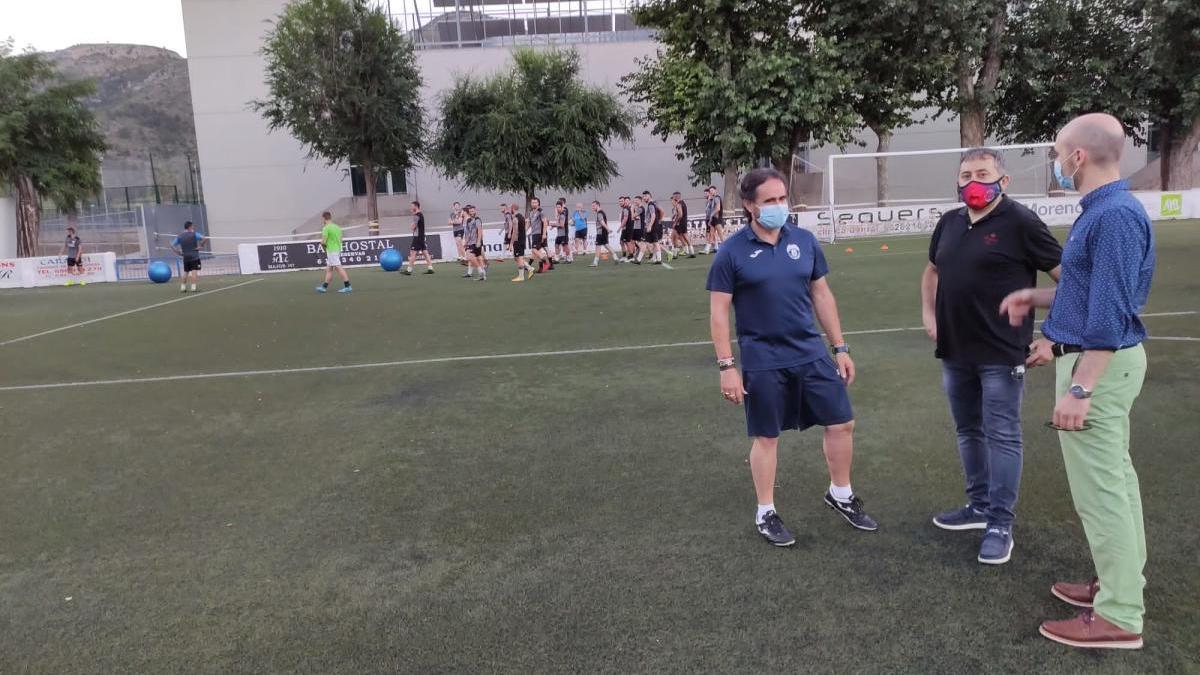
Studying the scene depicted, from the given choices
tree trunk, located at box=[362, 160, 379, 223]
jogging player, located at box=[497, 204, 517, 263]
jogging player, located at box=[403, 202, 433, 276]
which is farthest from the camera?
tree trunk, located at box=[362, 160, 379, 223]

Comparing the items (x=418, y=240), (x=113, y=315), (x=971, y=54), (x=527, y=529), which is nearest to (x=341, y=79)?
(x=418, y=240)

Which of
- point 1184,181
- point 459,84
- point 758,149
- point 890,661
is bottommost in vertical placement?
point 890,661

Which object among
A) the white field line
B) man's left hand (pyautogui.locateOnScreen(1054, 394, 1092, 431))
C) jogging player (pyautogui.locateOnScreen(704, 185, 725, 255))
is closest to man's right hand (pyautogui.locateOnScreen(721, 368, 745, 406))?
man's left hand (pyautogui.locateOnScreen(1054, 394, 1092, 431))

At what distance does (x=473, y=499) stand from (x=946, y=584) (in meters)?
2.65

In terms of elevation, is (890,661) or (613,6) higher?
(613,6)

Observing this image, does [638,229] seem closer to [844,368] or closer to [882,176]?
[882,176]

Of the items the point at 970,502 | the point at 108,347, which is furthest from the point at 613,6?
the point at 970,502

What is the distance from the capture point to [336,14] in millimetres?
30375

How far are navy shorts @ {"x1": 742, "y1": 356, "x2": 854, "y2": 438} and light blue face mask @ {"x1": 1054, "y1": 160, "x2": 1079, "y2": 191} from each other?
134cm

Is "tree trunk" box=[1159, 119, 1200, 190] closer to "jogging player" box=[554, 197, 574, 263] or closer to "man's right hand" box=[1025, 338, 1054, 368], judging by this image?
"jogging player" box=[554, 197, 574, 263]

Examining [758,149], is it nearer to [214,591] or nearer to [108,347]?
[108,347]

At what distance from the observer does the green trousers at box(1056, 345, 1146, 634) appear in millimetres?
2855

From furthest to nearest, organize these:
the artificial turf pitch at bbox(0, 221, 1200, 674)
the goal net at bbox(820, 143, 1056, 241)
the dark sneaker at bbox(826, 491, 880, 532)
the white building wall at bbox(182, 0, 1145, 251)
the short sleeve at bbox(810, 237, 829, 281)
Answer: the white building wall at bbox(182, 0, 1145, 251), the goal net at bbox(820, 143, 1056, 241), the dark sneaker at bbox(826, 491, 880, 532), the short sleeve at bbox(810, 237, 829, 281), the artificial turf pitch at bbox(0, 221, 1200, 674)

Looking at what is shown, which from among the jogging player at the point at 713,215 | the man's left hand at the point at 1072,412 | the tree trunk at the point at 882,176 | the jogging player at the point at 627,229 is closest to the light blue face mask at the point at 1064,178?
the man's left hand at the point at 1072,412
